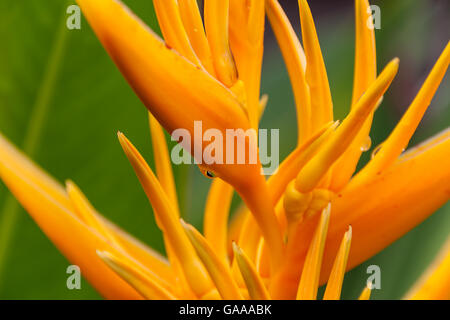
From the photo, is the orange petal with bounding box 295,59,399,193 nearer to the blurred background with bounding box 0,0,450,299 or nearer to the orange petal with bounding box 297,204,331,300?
the orange petal with bounding box 297,204,331,300

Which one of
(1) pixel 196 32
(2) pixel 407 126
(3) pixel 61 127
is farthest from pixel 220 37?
(3) pixel 61 127

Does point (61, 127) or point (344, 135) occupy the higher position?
point (61, 127)

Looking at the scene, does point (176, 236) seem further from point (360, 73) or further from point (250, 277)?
point (360, 73)

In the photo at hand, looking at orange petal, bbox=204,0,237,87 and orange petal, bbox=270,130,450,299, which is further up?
orange petal, bbox=204,0,237,87

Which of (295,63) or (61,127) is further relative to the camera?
(61,127)

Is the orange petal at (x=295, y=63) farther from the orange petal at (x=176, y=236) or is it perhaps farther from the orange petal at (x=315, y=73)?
the orange petal at (x=176, y=236)

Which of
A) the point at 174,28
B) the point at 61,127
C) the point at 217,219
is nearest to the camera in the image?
the point at 174,28

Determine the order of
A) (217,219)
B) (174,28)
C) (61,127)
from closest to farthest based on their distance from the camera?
(174,28) < (217,219) < (61,127)

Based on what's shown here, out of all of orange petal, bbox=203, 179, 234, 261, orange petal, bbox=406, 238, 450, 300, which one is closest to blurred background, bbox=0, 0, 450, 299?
orange petal, bbox=203, 179, 234, 261

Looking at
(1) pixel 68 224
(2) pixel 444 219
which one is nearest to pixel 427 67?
(2) pixel 444 219

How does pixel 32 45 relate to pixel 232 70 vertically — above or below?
above

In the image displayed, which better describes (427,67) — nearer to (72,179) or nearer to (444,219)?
(444,219)
